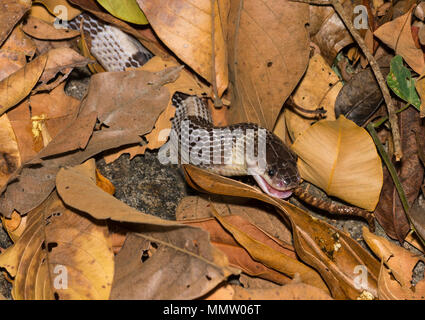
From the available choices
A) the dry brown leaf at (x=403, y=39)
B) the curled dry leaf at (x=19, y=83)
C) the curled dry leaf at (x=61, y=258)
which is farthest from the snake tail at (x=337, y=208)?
the curled dry leaf at (x=19, y=83)

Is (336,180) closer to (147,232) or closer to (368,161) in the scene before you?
(368,161)

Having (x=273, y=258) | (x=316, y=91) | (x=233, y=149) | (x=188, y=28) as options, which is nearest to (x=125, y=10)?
(x=188, y=28)

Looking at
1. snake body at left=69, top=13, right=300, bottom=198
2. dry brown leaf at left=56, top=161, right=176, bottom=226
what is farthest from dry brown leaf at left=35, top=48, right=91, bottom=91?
dry brown leaf at left=56, top=161, right=176, bottom=226

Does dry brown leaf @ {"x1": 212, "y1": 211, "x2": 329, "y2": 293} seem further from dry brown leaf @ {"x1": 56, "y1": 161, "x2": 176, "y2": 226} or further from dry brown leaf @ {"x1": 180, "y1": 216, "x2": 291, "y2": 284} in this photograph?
dry brown leaf @ {"x1": 56, "y1": 161, "x2": 176, "y2": 226}

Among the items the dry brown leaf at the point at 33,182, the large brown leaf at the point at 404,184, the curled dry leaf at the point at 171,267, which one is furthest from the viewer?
the large brown leaf at the point at 404,184

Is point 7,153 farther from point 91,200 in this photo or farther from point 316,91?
point 316,91

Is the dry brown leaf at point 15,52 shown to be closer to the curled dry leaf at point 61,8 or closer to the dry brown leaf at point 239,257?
the curled dry leaf at point 61,8
